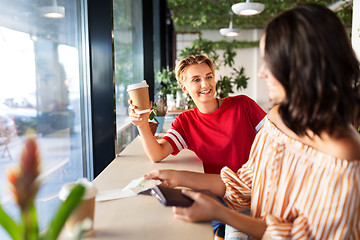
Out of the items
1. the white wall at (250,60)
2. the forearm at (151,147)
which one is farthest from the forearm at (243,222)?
the white wall at (250,60)

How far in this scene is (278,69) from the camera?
817 millimetres

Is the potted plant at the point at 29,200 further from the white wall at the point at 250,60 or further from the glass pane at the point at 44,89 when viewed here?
the white wall at the point at 250,60

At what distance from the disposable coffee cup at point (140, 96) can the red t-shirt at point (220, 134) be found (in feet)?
0.81

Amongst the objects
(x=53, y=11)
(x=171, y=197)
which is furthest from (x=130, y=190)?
(x=53, y=11)

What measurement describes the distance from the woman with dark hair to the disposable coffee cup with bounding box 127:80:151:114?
71 centimetres

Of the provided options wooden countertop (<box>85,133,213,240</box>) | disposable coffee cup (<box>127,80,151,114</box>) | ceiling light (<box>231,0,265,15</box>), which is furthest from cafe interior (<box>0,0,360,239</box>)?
ceiling light (<box>231,0,265,15</box>)

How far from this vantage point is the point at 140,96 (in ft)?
4.86

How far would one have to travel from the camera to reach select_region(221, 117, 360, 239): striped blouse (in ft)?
2.65

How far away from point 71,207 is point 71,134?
1360 millimetres

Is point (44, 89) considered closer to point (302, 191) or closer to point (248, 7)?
point (302, 191)

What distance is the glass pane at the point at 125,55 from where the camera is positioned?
271cm

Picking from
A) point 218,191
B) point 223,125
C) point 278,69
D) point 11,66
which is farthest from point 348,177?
point 11,66

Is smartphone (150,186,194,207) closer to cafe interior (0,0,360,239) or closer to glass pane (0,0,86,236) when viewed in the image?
cafe interior (0,0,360,239)

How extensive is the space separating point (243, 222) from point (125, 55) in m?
2.49
